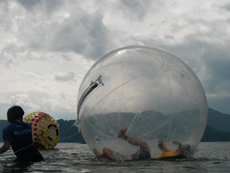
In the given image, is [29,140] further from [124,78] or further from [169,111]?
[169,111]

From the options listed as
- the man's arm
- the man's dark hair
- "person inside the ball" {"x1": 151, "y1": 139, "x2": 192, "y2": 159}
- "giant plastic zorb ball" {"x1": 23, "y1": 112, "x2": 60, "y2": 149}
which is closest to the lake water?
"person inside the ball" {"x1": 151, "y1": 139, "x2": 192, "y2": 159}

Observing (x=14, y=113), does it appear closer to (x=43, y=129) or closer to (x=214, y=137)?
(x=43, y=129)

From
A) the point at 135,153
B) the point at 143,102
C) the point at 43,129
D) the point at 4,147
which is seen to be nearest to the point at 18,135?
the point at 4,147

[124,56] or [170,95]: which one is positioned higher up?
[124,56]

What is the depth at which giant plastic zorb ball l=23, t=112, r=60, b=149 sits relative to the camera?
470 inches

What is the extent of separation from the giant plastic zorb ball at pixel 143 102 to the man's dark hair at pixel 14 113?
2.11 m

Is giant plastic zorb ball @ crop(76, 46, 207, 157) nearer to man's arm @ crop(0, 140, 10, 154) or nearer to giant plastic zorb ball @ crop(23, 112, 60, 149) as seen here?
man's arm @ crop(0, 140, 10, 154)

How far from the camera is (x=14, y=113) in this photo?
205 inches

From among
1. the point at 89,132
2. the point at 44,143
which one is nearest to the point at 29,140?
the point at 89,132

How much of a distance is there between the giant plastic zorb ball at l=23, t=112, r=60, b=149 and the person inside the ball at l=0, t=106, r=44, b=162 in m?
6.85

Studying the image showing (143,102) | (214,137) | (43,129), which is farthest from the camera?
(214,137)

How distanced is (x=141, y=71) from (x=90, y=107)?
1.84 m

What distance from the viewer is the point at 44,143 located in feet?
39.9

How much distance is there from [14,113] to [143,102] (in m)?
3.07
